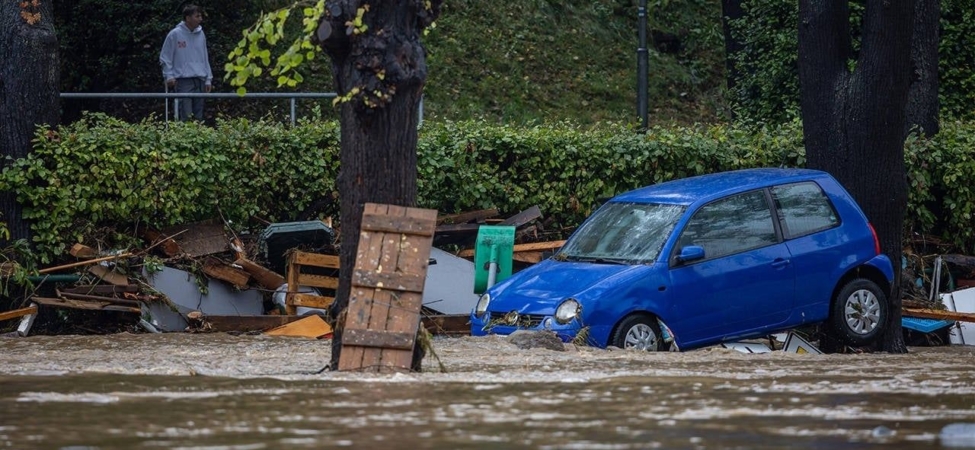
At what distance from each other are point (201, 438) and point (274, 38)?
387 centimetres

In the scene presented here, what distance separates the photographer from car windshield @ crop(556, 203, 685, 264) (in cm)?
1288

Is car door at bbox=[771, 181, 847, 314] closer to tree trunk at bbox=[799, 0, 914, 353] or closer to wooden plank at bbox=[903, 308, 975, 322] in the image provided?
tree trunk at bbox=[799, 0, 914, 353]

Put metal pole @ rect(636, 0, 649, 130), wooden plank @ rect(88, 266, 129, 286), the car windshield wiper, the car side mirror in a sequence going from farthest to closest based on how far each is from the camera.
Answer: metal pole @ rect(636, 0, 649, 130), wooden plank @ rect(88, 266, 129, 286), the car windshield wiper, the car side mirror

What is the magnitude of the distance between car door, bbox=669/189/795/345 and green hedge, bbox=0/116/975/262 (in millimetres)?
3583

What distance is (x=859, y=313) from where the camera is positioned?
13781mm

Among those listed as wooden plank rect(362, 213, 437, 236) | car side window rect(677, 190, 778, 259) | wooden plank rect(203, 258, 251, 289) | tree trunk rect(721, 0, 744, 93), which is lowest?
wooden plank rect(203, 258, 251, 289)

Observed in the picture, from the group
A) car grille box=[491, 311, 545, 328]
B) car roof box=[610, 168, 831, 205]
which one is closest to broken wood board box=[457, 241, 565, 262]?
car roof box=[610, 168, 831, 205]

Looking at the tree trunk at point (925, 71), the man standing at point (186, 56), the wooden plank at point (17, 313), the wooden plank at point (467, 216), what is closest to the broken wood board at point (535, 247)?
the wooden plank at point (467, 216)

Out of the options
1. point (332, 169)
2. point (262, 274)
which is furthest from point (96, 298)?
point (332, 169)

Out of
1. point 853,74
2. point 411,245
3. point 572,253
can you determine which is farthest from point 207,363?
point 853,74

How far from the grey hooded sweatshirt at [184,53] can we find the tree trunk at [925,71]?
942cm

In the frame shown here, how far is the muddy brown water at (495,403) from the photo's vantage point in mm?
6957

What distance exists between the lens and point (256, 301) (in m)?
15.6

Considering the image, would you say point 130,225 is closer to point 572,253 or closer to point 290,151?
point 290,151
